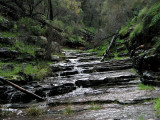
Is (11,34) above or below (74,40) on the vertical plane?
below

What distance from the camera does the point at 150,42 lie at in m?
8.55

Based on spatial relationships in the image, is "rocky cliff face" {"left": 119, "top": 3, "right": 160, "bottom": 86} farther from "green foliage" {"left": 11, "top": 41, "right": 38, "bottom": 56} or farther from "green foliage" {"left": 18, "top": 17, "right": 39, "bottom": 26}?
"green foliage" {"left": 18, "top": 17, "right": 39, "bottom": 26}

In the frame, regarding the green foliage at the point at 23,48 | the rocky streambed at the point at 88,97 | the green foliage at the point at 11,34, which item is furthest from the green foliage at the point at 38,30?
the rocky streambed at the point at 88,97

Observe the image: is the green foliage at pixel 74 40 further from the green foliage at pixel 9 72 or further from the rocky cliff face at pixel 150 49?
the rocky cliff face at pixel 150 49

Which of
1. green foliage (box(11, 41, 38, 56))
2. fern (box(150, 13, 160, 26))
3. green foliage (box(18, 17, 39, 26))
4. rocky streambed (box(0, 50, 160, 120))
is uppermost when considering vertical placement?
green foliage (box(18, 17, 39, 26))

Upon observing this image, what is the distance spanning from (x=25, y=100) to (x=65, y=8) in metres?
17.5

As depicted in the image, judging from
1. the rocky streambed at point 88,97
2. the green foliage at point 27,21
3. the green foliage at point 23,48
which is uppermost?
the green foliage at point 27,21

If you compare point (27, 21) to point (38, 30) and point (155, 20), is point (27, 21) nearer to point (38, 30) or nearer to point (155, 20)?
point (38, 30)

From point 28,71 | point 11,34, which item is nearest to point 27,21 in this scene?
point 11,34

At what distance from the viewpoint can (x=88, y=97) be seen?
7.48 m

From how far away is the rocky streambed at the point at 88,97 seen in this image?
Result: 16.3 ft

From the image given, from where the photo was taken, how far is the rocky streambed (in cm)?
495

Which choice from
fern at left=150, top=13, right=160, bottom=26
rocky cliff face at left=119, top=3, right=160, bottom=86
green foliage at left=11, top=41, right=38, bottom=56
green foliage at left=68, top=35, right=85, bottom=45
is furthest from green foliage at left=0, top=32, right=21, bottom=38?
green foliage at left=68, top=35, right=85, bottom=45

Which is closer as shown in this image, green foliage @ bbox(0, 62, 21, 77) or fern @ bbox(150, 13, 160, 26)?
fern @ bbox(150, 13, 160, 26)
